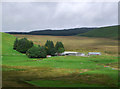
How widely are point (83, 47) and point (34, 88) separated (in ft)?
243

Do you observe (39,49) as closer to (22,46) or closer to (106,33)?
Result: (22,46)

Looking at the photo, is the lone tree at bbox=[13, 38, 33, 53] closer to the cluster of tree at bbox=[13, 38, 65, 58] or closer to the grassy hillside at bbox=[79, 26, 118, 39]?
the cluster of tree at bbox=[13, 38, 65, 58]

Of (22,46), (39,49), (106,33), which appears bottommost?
(39,49)

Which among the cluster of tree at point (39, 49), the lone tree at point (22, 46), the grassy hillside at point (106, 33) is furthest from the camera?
the grassy hillside at point (106, 33)

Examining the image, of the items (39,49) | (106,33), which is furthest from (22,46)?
(106,33)

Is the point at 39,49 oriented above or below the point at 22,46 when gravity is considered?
below

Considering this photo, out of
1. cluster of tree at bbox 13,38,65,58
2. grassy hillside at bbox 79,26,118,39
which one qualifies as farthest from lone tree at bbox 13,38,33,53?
grassy hillside at bbox 79,26,118,39

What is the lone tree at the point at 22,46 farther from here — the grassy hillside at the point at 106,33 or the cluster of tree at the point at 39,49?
the grassy hillside at the point at 106,33

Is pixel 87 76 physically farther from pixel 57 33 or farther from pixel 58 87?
pixel 57 33

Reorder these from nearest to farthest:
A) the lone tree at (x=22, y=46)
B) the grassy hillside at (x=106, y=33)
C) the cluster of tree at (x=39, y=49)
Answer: the cluster of tree at (x=39, y=49) < the lone tree at (x=22, y=46) < the grassy hillside at (x=106, y=33)

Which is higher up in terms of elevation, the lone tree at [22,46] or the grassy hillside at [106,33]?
the grassy hillside at [106,33]

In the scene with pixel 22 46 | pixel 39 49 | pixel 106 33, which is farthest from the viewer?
pixel 106 33

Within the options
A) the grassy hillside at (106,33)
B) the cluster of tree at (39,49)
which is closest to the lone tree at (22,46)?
the cluster of tree at (39,49)

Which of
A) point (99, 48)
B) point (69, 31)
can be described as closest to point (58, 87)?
point (99, 48)
